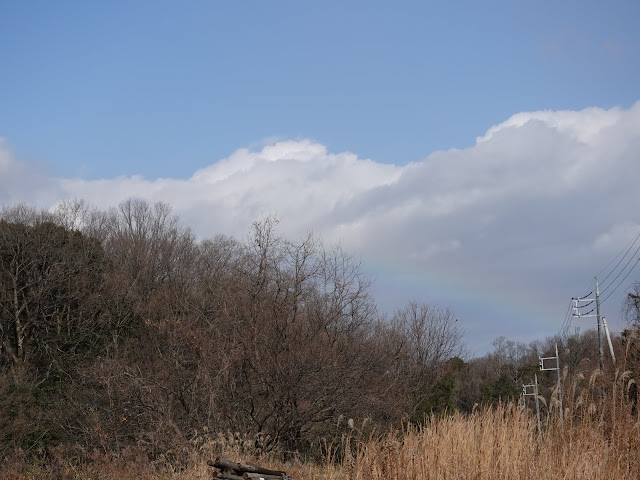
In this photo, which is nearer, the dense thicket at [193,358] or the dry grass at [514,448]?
the dry grass at [514,448]

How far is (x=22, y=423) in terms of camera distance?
21016mm

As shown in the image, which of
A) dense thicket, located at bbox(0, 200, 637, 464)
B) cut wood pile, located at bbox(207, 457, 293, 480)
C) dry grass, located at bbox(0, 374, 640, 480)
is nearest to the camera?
dry grass, located at bbox(0, 374, 640, 480)

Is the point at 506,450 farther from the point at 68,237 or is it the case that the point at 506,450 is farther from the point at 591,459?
the point at 68,237

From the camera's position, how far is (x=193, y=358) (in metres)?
16.3

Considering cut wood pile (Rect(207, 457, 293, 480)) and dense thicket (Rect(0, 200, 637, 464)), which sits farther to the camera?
dense thicket (Rect(0, 200, 637, 464))

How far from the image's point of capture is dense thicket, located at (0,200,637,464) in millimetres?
15516

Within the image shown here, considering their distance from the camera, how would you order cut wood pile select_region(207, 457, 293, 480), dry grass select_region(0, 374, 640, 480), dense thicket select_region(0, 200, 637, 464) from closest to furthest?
dry grass select_region(0, 374, 640, 480), cut wood pile select_region(207, 457, 293, 480), dense thicket select_region(0, 200, 637, 464)

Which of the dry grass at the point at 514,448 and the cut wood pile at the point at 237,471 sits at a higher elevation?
the dry grass at the point at 514,448

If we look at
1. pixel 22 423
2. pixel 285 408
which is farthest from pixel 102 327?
pixel 285 408

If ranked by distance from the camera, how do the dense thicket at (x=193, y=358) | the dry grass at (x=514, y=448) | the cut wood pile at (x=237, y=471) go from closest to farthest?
the dry grass at (x=514, y=448) → the cut wood pile at (x=237, y=471) → the dense thicket at (x=193, y=358)

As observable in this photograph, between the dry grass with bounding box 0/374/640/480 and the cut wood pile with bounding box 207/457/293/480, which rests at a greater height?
the dry grass with bounding box 0/374/640/480

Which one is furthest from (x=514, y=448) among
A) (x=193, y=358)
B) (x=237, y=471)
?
(x=193, y=358)

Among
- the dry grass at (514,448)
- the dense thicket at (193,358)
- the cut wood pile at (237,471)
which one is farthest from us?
the dense thicket at (193,358)

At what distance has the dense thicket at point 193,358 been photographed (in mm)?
15516
